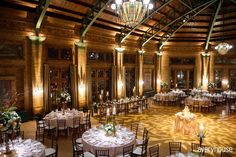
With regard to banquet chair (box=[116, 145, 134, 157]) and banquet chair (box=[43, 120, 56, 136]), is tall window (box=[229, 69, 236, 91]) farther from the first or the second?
banquet chair (box=[116, 145, 134, 157])

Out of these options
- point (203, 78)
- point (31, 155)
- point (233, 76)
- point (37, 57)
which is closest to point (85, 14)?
point (37, 57)

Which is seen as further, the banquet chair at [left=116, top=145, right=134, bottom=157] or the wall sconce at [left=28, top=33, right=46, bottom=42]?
the wall sconce at [left=28, top=33, right=46, bottom=42]

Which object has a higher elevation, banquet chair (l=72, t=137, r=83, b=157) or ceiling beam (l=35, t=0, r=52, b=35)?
ceiling beam (l=35, t=0, r=52, b=35)

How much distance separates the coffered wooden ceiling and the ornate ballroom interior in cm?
7

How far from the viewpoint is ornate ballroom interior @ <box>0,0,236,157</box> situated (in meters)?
6.43

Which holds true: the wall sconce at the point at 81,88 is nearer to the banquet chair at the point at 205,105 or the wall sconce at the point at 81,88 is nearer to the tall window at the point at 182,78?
the banquet chair at the point at 205,105

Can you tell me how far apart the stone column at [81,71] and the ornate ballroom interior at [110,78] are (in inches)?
2.2

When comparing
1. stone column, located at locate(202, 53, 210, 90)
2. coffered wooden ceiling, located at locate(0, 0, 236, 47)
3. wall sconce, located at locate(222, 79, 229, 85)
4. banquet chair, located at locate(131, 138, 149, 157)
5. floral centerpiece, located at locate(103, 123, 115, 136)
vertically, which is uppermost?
coffered wooden ceiling, located at locate(0, 0, 236, 47)

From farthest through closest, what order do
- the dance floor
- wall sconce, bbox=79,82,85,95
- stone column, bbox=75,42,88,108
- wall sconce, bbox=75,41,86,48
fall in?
1. wall sconce, bbox=79,82,85,95
2. stone column, bbox=75,42,88,108
3. wall sconce, bbox=75,41,86,48
4. the dance floor

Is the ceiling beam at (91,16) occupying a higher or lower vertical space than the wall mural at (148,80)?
higher

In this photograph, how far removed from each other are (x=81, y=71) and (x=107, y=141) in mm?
6945

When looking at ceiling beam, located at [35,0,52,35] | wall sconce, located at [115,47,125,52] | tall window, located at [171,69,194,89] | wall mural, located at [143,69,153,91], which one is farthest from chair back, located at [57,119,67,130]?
tall window, located at [171,69,194,89]

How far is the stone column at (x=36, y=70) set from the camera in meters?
10.5

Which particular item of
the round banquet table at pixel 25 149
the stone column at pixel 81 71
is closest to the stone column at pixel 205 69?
the stone column at pixel 81 71
